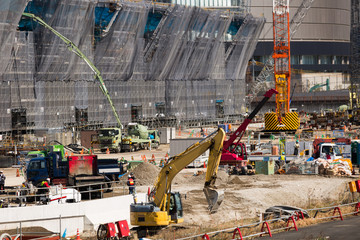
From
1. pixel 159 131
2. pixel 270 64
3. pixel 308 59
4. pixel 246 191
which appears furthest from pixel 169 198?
pixel 308 59

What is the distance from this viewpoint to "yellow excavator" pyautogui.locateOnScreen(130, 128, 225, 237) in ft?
98.2

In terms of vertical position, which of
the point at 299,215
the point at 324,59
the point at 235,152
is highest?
the point at 324,59

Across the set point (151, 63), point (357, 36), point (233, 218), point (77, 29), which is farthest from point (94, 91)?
point (357, 36)

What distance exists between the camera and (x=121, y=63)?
8800 centimetres

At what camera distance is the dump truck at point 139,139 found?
224ft

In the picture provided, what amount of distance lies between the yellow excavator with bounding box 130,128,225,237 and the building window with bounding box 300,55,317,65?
436 feet

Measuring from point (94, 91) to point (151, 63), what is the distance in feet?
47.3

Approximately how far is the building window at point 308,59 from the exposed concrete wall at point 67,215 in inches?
5126

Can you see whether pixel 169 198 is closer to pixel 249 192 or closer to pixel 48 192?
pixel 48 192

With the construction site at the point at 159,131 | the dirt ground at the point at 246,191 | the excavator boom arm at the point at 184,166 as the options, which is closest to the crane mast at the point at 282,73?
the construction site at the point at 159,131

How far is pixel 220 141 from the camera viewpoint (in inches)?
1227

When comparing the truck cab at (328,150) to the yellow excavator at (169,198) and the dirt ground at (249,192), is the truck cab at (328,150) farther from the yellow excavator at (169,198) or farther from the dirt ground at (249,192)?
the yellow excavator at (169,198)

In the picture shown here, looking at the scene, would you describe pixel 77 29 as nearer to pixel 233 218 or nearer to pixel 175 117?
pixel 175 117

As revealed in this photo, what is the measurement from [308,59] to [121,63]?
8198 cm
